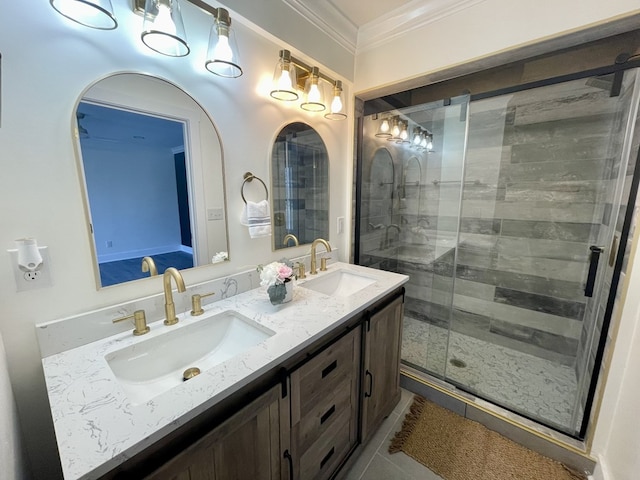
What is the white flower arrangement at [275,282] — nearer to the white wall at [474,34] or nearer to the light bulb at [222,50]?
the light bulb at [222,50]

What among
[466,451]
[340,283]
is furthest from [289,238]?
[466,451]

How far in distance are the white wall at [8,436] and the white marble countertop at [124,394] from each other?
0.08 m

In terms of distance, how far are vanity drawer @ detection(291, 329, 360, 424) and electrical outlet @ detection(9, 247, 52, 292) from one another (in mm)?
859

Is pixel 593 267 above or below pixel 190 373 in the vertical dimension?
above

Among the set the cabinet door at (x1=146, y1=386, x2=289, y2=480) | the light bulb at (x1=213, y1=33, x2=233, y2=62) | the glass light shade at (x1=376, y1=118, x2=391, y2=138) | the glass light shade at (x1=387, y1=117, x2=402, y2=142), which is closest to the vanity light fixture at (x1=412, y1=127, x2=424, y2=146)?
the glass light shade at (x1=387, y1=117, x2=402, y2=142)

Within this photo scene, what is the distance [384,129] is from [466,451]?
2.29 meters

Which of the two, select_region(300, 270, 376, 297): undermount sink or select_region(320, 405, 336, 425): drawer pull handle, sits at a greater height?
select_region(300, 270, 376, 297): undermount sink

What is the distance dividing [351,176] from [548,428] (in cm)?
196

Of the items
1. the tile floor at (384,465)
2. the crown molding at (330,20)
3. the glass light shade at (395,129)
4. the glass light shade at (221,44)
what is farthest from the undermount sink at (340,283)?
the crown molding at (330,20)

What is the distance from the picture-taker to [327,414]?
1144 millimetres

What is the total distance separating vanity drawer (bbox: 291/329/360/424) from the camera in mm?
955

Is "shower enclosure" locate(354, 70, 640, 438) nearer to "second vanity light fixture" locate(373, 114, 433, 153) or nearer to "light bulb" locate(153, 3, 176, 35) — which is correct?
"second vanity light fixture" locate(373, 114, 433, 153)

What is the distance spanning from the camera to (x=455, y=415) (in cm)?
172

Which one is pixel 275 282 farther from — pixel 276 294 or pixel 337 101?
pixel 337 101
